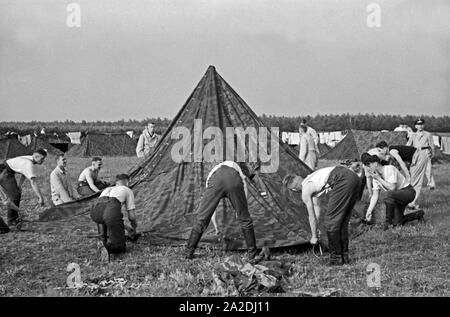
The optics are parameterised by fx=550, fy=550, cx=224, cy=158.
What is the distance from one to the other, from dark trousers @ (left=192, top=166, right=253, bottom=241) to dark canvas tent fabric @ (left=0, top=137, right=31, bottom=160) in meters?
18.5

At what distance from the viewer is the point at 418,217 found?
29.9ft

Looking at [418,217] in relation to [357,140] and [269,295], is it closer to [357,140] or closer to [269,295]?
[269,295]

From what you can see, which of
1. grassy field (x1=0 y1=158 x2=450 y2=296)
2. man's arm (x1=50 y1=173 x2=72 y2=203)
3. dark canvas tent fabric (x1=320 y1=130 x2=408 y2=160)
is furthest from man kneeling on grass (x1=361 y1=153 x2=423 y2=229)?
dark canvas tent fabric (x1=320 y1=130 x2=408 y2=160)

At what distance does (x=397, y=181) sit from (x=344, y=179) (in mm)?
2821

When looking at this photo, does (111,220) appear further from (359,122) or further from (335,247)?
(359,122)

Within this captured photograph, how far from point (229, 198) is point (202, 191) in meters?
1.71

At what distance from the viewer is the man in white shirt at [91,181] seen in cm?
970

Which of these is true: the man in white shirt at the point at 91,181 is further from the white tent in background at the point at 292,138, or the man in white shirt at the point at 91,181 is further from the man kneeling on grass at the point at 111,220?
the white tent in background at the point at 292,138

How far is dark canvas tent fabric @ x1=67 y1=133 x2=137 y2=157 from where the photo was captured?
1141 inches

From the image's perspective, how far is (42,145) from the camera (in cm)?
2909

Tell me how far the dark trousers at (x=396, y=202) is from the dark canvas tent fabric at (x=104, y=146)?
874 inches

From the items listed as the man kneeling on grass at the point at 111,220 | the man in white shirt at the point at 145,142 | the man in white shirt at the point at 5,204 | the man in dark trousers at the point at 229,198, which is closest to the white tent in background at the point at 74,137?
the man in white shirt at the point at 145,142
